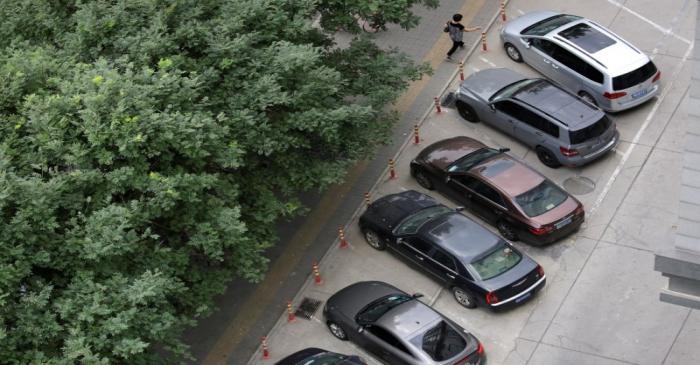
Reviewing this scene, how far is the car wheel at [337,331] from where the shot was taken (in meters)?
25.1

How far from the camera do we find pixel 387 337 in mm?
24047

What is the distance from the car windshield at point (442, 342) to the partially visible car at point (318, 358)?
4.38 feet

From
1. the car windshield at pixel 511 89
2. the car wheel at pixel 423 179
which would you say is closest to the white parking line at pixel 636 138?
the car windshield at pixel 511 89

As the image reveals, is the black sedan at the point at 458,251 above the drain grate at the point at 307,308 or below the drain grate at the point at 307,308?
above

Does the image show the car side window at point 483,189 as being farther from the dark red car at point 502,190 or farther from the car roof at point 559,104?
the car roof at point 559,104

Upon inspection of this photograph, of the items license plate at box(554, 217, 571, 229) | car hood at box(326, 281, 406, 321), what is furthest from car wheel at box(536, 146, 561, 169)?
car hood at box(326, 281, 406, 321)

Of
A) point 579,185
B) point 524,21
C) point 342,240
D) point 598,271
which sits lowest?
point 598,271

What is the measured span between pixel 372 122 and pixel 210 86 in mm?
4035

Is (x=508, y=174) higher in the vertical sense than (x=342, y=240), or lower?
higher

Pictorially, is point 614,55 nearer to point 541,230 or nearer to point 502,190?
point 502,190

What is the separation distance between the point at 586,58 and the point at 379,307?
9621mm

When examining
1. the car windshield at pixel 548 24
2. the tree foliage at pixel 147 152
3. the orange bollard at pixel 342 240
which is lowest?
the orange bollard at pixel 342 240

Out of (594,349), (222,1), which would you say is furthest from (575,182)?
(222,1)

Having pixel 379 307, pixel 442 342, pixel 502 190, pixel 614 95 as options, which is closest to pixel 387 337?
pixel 379 307
